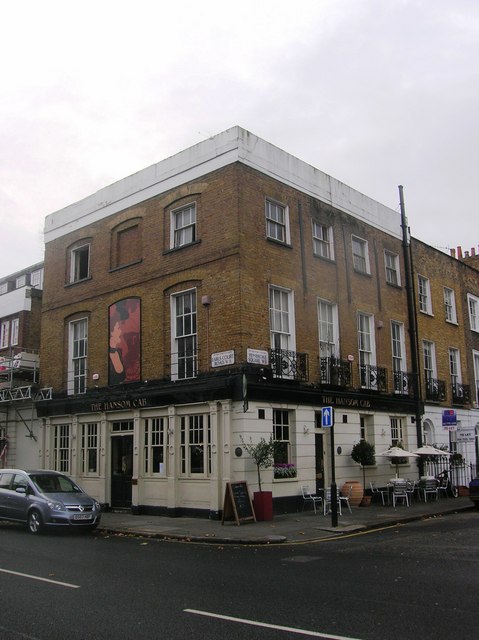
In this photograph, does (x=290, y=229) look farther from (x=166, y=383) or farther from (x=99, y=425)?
(x=99, y=425)

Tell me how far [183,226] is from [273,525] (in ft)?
31.5

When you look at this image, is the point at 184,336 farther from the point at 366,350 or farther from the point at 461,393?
the point at 461,393

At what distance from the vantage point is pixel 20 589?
829 centimetres

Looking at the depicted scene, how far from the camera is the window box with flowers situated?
59.4 feet

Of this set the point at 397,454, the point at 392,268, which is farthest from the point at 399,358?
the point at 397,454

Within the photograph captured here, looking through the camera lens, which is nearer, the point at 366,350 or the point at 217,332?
the point at 217,332

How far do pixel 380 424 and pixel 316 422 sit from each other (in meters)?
3.91

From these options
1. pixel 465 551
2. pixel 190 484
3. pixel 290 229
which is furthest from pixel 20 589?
pixel 290 229

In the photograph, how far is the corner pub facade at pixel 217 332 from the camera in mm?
18047

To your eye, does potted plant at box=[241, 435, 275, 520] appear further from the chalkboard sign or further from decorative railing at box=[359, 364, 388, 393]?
decorative railing at box=[359, 364, 388, 393]

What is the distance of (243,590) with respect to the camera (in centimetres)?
834

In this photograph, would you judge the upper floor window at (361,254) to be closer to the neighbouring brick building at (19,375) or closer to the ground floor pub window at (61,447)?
the ground floor pub window at (61,447)

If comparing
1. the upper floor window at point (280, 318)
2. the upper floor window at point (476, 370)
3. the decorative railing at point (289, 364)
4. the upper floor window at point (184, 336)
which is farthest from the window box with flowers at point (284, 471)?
the upper floor window at point (476, 370)

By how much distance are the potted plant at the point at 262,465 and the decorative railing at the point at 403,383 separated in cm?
865
